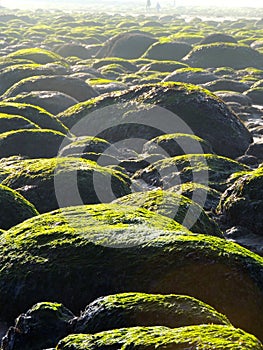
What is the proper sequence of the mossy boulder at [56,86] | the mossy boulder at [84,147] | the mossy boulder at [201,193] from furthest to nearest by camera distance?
the mossy boulder at [56,86]
the mossy boulder at [84,147]
the mossy boulder at [201,193]

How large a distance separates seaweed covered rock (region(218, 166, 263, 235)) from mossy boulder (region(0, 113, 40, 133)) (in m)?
9.94

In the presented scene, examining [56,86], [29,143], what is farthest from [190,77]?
[29,143]

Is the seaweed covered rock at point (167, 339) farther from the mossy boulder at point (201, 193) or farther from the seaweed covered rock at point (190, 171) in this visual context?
the seaweed covered rock at point (190, 171)

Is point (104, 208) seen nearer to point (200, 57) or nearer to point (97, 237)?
point (97, 237)

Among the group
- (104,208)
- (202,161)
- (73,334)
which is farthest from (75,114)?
(73,334)

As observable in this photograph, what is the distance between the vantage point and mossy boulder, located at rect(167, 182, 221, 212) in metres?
16.1

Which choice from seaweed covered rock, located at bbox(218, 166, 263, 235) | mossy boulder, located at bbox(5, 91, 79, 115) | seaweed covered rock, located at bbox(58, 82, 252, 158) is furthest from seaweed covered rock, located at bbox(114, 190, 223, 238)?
mossy boulder, located at bbox(5, 91, 79, 115)

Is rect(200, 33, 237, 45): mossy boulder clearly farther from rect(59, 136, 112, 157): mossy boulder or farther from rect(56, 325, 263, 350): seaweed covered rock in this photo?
rect(56, 325, 263, 350): seaweed covered rock

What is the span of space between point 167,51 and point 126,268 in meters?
46.7

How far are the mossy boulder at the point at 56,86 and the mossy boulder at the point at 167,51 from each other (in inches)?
848

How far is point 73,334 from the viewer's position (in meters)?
7.37

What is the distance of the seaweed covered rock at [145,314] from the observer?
298 inches

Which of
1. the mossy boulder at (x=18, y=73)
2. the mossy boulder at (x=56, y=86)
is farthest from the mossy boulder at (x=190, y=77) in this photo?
the mossy boulder at (x=18, y=73)

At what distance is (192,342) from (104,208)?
5.38 metres
